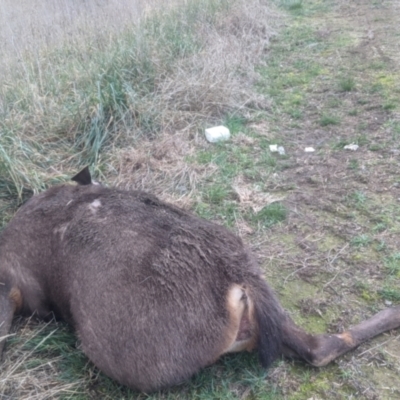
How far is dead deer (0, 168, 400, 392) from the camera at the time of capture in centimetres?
237

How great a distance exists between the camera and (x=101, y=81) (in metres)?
5.30

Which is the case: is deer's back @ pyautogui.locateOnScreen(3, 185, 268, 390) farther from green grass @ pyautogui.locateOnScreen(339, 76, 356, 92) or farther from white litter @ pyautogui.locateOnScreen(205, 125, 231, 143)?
green grass @ pyautogui.locateOnScreen(339, 76, 356, 92)

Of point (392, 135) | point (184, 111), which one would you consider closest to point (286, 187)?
point (392, 135)

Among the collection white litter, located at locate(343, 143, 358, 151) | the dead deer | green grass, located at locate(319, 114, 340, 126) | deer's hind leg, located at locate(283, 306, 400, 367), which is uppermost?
the dead deer

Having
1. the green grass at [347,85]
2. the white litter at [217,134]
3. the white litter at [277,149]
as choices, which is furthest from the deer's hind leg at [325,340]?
the green grass at [347,85]

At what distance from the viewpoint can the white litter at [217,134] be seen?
5.20 metres

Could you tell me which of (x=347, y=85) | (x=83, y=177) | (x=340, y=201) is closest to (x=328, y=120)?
(x=347, y=85)

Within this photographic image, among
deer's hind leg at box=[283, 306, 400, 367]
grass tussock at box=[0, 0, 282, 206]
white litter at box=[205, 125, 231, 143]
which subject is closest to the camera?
deer's hind leg at box=[283, 306, 400, 367]

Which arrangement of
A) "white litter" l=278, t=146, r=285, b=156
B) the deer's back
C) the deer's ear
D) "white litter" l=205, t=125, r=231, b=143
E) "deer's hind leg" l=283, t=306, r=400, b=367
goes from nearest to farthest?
the deer's back < "deer's hind leg" l=283, t=306, r=400, b=367 < the deer's ear < "white litter" l=278, t=146, r=285, b=156 < "white litter" l=205, t=125, r=231, b=143

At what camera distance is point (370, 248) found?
138 inches

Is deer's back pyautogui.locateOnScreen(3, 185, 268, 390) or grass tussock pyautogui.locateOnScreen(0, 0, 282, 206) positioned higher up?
deer's back pyautogui.locateOnScreen(3, 185, 268, 390)

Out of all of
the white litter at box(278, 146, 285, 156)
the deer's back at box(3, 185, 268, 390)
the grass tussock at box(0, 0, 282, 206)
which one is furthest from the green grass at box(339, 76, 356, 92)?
the deer's back at box(3, 185, 268, 390)

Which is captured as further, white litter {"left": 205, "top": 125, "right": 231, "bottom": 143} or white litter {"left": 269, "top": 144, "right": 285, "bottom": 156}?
white litter {"left": 205, "top": 125, "right": 231, "bottom": 143}

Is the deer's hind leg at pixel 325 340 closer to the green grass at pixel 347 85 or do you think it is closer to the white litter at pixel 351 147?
the white litter at pixel 351 147
